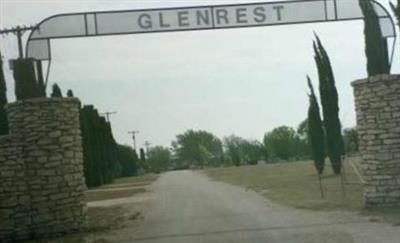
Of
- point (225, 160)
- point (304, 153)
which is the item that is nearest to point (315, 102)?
point (304, 153)

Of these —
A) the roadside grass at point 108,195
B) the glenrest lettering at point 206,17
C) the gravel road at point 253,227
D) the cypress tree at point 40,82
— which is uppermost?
the glenrest lettering at point 206,17

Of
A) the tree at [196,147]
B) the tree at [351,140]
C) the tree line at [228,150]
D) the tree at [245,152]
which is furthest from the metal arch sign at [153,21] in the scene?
the tree at [196,147]

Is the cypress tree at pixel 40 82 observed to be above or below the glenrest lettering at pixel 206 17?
below

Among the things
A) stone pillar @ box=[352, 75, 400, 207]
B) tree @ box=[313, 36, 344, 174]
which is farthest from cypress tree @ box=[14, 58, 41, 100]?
tree @ box=[313, 36, 344, 174]

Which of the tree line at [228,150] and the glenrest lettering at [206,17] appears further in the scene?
the tree line at [228,150]

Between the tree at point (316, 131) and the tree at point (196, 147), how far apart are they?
322 feet

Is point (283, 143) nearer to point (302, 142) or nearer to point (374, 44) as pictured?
point (302, 142)

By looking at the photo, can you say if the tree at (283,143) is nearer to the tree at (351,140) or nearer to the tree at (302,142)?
the tree at (302,142)

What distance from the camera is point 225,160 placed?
394 feet

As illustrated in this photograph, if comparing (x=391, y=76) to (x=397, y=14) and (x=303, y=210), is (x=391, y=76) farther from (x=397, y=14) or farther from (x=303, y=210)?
(x=303, y=210)

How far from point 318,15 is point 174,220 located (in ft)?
20.6

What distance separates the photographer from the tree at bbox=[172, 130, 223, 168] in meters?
142

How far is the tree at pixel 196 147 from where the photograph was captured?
141875 millimetres

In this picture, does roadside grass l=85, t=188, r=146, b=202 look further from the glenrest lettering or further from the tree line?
the tree line
